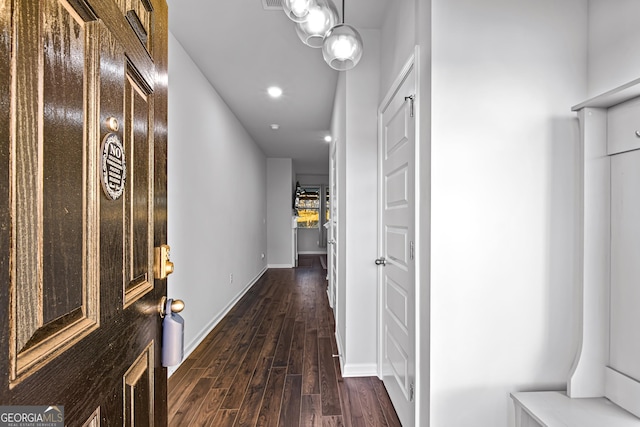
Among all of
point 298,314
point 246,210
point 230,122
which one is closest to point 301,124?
point 230,122

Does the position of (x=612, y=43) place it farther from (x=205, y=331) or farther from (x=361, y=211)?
(x=205, y=331)

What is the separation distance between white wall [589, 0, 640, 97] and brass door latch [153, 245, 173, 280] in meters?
1.63

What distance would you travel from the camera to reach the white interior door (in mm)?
1628

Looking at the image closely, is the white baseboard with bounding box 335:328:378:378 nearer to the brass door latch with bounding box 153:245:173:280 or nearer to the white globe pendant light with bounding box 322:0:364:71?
the brass door latch with bounding box 153:245:173:280

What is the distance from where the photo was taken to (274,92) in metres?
3.76

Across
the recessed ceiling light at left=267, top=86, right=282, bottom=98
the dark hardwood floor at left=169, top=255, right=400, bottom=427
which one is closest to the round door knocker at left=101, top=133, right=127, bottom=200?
the dark hardwood floor at left=169, top=255, right=400, bottom=427

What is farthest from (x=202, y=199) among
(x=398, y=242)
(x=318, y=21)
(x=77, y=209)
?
(x=77, y=209)

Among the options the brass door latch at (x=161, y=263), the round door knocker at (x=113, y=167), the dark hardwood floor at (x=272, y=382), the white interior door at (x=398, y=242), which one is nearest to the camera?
the round door knocker at (x=113, y=167)

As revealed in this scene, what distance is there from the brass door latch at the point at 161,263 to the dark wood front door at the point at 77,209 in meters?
0.03

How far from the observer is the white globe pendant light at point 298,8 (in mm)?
1408

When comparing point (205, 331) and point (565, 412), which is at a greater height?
point (565, 412)

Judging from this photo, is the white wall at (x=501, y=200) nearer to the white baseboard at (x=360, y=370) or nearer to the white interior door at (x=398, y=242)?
the white interior door at (x=398, y=242)

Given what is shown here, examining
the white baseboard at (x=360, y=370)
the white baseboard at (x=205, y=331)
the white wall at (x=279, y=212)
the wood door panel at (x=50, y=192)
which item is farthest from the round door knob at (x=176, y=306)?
the white wall at (x=279, y=212)

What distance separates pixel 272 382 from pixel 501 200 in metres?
1.96
